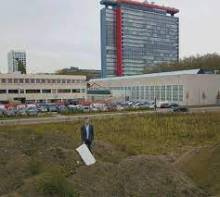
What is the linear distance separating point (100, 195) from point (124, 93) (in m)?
82.2

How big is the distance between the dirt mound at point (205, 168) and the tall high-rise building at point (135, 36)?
119 metres

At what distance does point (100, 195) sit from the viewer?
998 centimetres

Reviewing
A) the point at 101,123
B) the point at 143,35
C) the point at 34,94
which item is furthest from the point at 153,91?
the point at 143,35

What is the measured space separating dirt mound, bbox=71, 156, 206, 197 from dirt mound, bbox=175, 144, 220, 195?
0.58m

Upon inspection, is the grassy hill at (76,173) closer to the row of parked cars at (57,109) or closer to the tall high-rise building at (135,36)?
the row of parked cars at (57,109)

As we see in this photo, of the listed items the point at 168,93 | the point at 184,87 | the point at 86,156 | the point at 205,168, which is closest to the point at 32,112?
the point at 184,87

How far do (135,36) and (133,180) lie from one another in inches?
5279

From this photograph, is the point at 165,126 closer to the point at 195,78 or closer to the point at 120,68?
the point at 195,78

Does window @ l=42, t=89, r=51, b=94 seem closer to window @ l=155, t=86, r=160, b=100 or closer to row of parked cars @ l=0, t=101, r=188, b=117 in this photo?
window @ l=155, t=86, r=160, b=100

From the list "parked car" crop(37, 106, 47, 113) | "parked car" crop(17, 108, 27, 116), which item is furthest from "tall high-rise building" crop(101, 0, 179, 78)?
"parked car" crop(17, 108, 27, 116)

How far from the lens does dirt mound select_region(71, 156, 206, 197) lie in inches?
401

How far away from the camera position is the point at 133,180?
10555 millimetres

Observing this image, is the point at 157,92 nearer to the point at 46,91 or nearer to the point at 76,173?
the point at 46,91

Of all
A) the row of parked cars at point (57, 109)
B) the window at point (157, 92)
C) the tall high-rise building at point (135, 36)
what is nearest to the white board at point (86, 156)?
the row of parked cars at point (57, 109)
